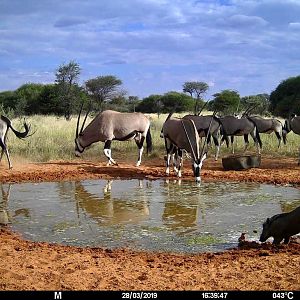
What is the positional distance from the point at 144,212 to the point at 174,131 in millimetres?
5523

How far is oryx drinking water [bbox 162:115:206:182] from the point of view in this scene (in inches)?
548

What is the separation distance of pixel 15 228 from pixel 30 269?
9.31ft

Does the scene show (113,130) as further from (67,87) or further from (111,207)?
(67,87)

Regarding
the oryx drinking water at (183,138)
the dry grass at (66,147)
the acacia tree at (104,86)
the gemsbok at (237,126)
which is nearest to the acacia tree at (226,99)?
the acacia tree at (104,86)

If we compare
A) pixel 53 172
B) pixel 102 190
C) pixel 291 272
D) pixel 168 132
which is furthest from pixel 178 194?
pixel 291 272

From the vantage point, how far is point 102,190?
12.8 metres

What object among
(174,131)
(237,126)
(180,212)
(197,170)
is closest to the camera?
A: (180,212)

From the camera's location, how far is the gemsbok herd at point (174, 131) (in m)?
14.7

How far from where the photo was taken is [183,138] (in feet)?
48.7

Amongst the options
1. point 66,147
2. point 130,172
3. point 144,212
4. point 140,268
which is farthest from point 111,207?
point 66,147

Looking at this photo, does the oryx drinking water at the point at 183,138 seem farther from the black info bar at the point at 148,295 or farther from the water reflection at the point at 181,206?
the black info bar at the point at 148,295

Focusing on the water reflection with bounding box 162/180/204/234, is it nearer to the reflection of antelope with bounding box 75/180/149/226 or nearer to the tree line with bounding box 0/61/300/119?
the reflection of antelope with bounding box 75/180/149/226

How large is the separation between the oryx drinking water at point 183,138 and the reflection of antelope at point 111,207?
6.79 ft

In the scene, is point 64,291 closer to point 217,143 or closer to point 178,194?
point 178,194
